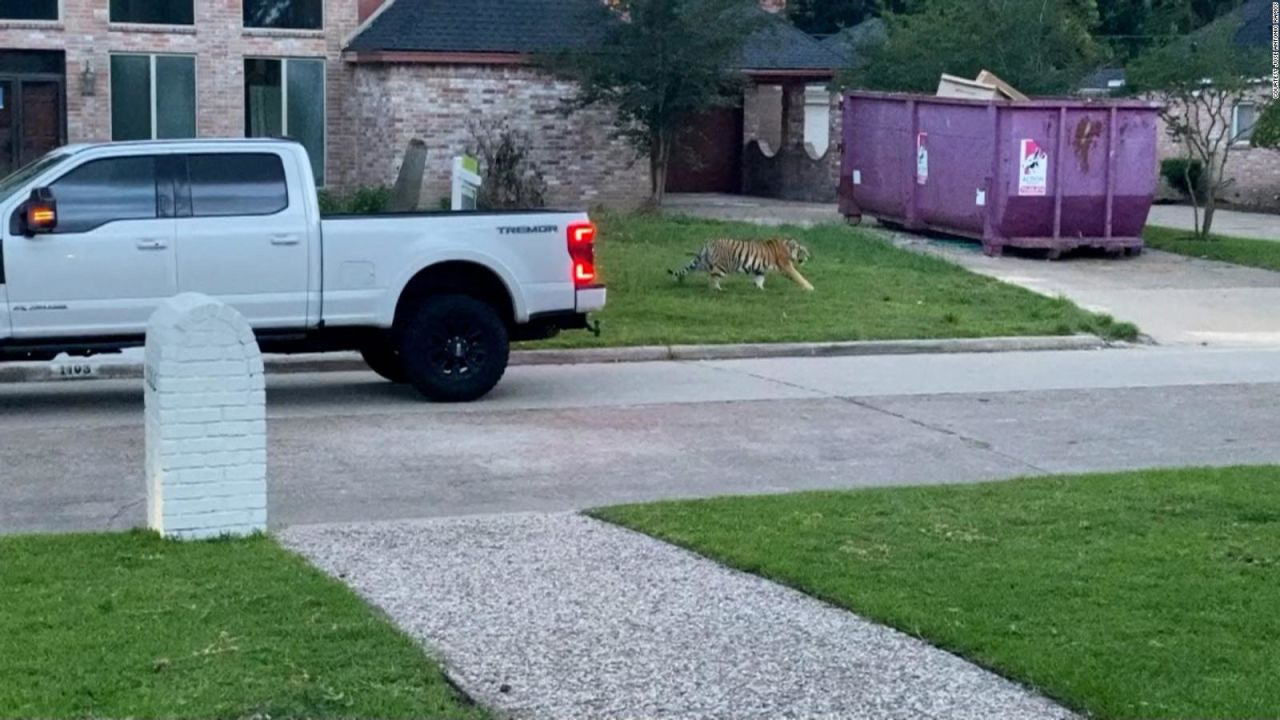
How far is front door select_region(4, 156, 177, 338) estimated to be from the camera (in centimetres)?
1261

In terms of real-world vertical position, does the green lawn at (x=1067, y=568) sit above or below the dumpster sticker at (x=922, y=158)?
below

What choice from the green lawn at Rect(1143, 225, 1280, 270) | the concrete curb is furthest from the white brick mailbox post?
the green lawn at Rect(1143, 225, 1280, 270)

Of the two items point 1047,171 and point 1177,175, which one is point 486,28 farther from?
point 1177,175

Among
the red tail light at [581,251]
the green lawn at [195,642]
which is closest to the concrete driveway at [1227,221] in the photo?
the red tail light at [581,251]

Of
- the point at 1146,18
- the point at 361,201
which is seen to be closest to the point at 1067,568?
the point at 361,201

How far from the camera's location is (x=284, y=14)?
32.3m

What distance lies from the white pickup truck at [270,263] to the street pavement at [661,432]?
55 centimetres

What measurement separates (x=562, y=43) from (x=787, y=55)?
5238 mm

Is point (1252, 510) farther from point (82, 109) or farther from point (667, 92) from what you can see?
point (82, 109)

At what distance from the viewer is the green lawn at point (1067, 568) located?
6242 millimetres

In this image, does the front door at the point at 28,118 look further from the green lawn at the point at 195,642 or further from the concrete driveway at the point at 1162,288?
the green lawn at the point at 195,642

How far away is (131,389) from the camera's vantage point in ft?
48.1

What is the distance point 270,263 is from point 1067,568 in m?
6.97

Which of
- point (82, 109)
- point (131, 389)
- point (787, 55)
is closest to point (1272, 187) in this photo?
point (787, 55)
